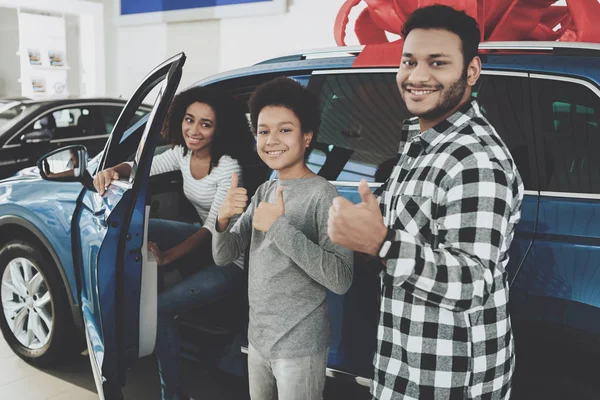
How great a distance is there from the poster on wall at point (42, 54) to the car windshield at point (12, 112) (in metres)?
3.73

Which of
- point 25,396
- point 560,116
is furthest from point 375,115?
point 25,396

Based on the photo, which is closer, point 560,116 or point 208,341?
point 560,116

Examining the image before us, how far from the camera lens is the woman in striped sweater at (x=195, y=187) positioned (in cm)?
216

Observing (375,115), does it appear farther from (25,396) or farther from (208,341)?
(25,396)

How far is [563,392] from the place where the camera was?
5.23ft

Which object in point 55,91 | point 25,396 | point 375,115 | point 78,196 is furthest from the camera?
point 55,91

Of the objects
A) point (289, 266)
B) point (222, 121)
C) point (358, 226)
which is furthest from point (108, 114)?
point (358, 226)

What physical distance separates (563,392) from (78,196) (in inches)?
76.1

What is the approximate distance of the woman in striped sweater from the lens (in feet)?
7.09

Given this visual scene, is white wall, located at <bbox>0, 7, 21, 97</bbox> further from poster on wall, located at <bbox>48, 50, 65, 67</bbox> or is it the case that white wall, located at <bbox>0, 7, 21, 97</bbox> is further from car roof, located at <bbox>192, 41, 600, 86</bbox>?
car roof, located at <bbox>192, 41, 600, 86</bbox>

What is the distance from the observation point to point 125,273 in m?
1.85

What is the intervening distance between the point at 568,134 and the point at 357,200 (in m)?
0.69

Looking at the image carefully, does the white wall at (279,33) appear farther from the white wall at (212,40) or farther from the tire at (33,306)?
the tire at (33,306)

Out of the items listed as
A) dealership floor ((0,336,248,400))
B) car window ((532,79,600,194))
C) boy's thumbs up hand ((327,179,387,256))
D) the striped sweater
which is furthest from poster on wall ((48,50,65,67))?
boy's thumbs up hand ((327,179,387,256))
